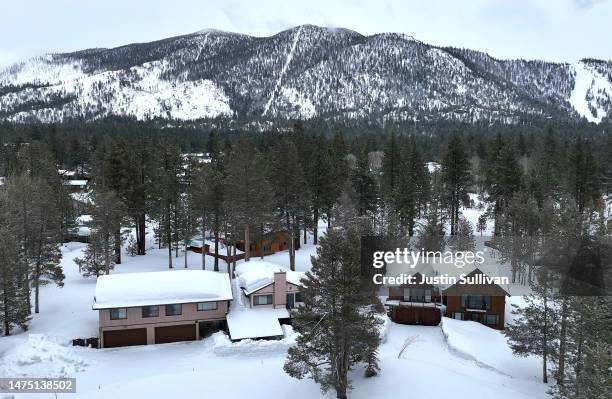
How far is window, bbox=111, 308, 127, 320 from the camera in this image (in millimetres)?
32531

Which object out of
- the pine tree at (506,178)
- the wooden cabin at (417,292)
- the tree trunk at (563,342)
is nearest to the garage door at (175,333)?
the wooden cabin at (417,292)

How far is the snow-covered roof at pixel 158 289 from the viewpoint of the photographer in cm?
3297

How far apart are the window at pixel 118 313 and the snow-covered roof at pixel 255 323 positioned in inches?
290

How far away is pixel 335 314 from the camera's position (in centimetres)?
2381

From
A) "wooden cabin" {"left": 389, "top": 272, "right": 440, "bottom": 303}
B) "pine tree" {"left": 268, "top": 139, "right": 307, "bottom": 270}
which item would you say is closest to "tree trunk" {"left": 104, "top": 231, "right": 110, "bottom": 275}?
"pine tree" {"left": 268, "top": 139, "right": 307, "bottom": 270}

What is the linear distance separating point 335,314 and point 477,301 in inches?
732

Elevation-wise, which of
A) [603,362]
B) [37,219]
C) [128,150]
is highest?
[128,150]

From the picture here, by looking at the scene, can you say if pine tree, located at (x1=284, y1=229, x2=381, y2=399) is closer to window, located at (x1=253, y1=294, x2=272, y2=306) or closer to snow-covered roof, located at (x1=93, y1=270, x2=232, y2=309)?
snow-covered roof, located at (x1=93, y1=270, x2=232, y2=309)

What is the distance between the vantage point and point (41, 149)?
6331 centimetres

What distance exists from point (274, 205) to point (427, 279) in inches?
629

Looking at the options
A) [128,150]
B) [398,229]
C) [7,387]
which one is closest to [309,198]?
[398,229]

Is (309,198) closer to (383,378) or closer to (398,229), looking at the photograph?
(398,229)

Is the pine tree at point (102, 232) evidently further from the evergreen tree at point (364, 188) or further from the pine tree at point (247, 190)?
the evergreen tree at point (364, 188)

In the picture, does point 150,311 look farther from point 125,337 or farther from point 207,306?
point 207,306
